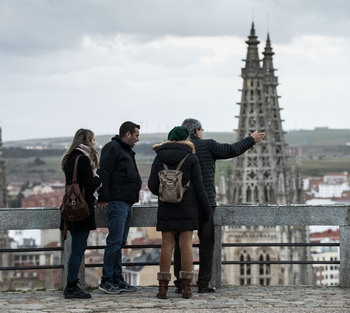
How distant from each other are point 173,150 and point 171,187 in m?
0.42

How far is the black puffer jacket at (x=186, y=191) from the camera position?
36.9 feet

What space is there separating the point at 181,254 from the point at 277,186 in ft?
261

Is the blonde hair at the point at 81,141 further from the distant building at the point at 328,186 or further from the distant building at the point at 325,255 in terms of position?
the distant building at the point at 328,186

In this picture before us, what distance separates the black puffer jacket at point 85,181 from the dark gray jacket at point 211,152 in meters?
1.20

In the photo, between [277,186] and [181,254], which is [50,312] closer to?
[181,254]

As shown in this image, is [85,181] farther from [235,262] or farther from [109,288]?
[235,262]

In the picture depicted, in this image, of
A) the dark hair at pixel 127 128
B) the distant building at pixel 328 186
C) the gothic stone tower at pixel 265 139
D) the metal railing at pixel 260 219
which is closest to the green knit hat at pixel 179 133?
the dark hair at pixel 127 128

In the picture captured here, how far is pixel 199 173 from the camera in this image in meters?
11.3

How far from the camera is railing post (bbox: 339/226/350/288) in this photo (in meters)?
12.4

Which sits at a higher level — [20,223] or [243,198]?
[243,198]

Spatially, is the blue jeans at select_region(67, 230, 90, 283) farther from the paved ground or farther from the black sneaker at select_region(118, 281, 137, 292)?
the black sneaker at select_region(118, 281, 137, 292)

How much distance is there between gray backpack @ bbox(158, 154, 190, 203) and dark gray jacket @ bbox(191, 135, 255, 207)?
56 centimetres

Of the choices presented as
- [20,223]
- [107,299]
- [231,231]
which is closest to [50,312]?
[107,299]

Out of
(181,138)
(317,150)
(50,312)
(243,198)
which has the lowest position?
(50,312)
